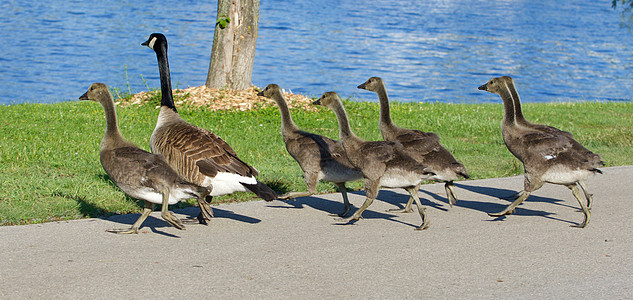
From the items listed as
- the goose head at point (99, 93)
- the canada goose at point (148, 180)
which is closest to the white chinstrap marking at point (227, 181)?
the canada goose at point (148, 180)

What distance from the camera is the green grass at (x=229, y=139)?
303 inches

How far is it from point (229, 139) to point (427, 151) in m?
4.48

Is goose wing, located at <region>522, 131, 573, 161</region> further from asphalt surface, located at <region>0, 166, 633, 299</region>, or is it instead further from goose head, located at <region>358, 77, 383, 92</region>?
goose head, located at <region>358, 77, 383, 92</region>

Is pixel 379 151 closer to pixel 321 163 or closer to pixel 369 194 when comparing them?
pixel 369 194

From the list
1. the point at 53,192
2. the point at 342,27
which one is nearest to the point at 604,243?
the point at 53,192

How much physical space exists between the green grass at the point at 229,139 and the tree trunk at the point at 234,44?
1.19 meters

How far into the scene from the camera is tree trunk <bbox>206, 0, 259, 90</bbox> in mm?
14156

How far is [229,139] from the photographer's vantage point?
11.3m

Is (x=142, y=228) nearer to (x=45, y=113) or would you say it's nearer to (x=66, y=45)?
(x=45, y=113)

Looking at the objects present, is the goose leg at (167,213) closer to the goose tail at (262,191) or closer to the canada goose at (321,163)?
the goose tail at (262,191)

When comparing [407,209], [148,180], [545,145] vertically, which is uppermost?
[545,145]

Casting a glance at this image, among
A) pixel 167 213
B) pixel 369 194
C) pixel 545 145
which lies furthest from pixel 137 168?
pixel 545 145

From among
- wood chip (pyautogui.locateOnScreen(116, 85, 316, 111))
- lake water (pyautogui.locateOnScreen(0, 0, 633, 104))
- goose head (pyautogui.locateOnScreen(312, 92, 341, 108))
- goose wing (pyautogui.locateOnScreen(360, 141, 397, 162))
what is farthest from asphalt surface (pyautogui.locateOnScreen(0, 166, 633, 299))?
lake water (pyautogui.locateOnScreen(0, 0, 633, 104))

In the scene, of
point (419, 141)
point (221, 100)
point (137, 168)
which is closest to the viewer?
point (137, 168)
